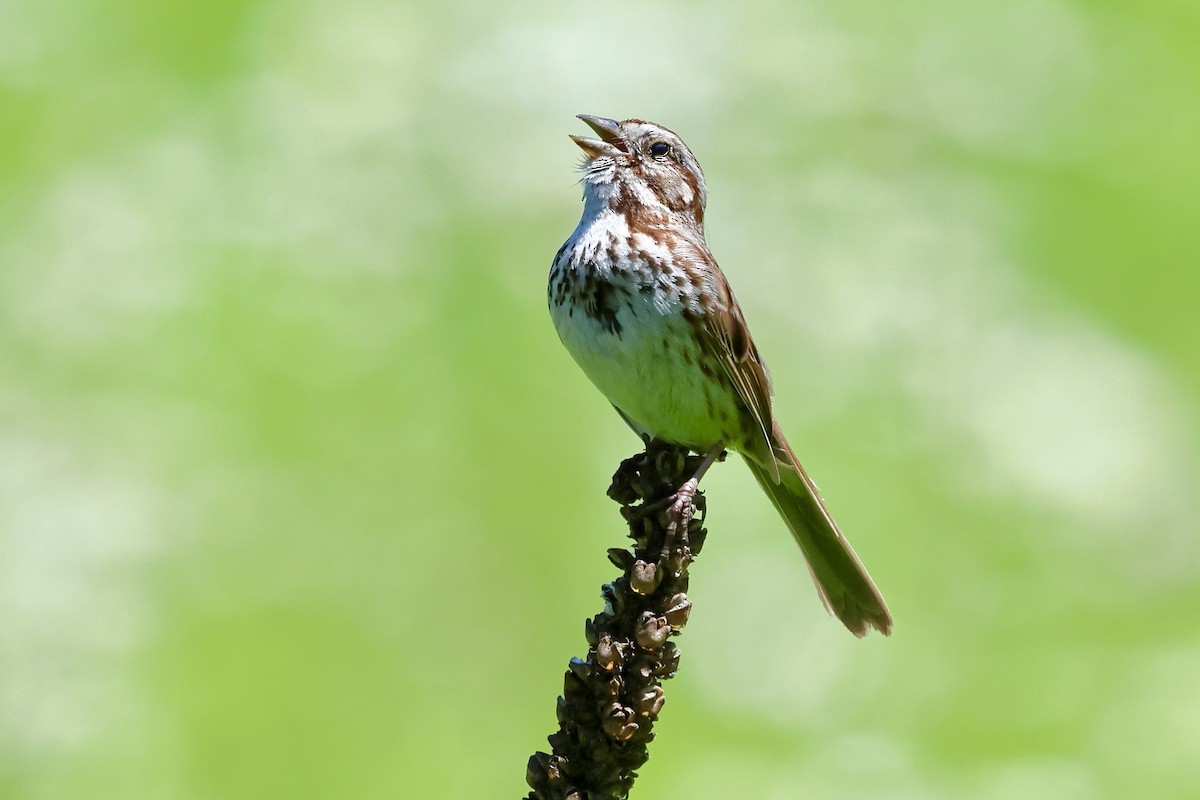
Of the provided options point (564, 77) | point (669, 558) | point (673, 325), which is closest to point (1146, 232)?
point (564, 77)

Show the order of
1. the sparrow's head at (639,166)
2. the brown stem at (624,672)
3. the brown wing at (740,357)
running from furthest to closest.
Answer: the sparrow's head at (639,166), the brown wing at (740,357), the brown stem at (624,672)

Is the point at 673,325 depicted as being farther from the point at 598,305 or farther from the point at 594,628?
the point at 594,628

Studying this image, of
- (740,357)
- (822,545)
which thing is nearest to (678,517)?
(740,357)

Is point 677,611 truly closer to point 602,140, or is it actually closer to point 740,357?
point 740,357

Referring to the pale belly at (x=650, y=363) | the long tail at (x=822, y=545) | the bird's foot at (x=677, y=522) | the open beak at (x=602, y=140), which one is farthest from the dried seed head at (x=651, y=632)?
the open beak at (x=602, y=140)

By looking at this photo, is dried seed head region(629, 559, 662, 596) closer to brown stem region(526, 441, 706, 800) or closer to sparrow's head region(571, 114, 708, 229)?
brown stem region(526, 441, 706, 800)

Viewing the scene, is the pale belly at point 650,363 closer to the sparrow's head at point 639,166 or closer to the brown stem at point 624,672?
the sparrow's head at point 639,166

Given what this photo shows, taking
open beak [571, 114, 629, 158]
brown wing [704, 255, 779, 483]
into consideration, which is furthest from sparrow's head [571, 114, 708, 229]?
brown wing [704, 255, 779, 483]
